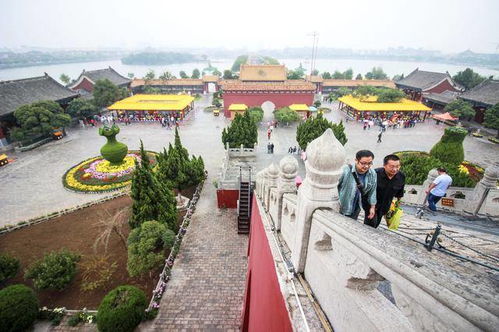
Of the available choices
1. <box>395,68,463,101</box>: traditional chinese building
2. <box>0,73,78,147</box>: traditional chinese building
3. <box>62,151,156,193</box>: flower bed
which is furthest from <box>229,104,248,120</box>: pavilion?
<box>395,68,463,101</box>: traditional chinese building

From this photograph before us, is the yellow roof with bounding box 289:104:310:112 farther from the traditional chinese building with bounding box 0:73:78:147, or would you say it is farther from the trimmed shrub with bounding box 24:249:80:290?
the trimmed shrub with bounding box 24:249:80:290

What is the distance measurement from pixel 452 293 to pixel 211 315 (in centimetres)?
820

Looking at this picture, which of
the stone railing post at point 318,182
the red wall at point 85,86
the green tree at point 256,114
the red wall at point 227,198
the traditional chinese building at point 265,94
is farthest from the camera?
the red wall at point 85,86

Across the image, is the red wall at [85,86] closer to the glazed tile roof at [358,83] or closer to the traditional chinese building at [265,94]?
the traditional chinese building at [265,94]

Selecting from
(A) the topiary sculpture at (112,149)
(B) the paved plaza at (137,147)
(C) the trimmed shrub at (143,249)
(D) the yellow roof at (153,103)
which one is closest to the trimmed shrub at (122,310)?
(C) the trimmed shrub at (143,249)

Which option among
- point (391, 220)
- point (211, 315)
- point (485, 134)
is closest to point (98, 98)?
point (211, 315)

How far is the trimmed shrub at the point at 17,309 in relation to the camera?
23.0ft

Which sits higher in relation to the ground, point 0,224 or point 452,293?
point 452,293

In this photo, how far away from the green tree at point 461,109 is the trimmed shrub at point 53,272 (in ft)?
110

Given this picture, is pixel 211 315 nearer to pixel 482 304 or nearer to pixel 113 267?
pixel 113 267

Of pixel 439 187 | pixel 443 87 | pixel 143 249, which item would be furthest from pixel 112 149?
pixel 443 87


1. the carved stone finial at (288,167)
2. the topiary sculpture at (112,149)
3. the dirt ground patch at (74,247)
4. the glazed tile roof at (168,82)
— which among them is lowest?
the dirt ground patch at (74,247)

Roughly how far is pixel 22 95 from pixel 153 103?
38.8 feet

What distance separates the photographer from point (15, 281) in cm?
906
